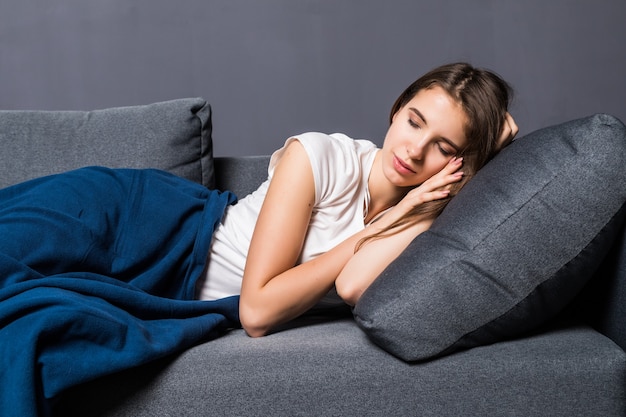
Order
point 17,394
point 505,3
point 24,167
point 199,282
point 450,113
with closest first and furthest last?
point 17,394 → point 450,113 → point 199,282 → point 24,167 → point 505,3

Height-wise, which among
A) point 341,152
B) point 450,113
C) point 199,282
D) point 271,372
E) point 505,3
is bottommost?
point 199,282

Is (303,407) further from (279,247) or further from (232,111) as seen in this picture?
(232,111)

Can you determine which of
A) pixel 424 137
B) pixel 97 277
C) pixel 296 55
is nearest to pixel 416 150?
pixel 424 137

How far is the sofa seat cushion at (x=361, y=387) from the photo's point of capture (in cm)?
117

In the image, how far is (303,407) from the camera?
1.17 metres

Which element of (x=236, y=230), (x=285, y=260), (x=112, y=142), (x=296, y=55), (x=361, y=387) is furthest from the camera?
(x=296, y=55)

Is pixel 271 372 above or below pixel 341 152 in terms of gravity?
below

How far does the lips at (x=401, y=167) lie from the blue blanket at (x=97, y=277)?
1.55 feet

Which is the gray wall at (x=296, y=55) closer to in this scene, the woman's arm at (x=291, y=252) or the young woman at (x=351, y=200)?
the young woman at (x=351, y=200)

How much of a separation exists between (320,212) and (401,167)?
0.22 metres

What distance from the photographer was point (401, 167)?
157 centimetres

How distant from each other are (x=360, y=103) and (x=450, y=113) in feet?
3.49

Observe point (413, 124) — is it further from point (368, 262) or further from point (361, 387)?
point (361, 387)

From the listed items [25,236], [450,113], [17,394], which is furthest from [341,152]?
[17,394]
